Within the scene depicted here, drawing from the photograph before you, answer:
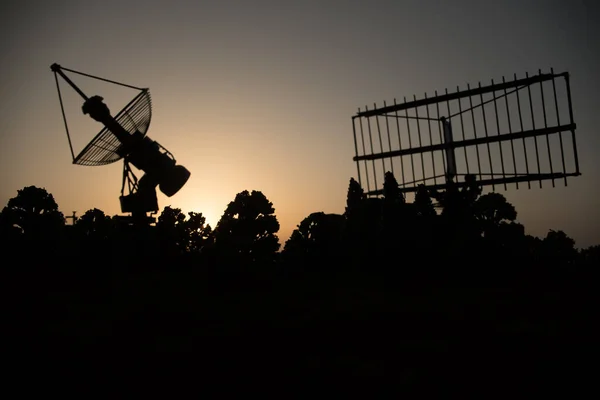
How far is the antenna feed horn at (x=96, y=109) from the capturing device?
1376 cm

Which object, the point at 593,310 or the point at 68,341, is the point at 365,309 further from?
the point at 68,341

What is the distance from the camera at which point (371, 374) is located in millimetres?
4980

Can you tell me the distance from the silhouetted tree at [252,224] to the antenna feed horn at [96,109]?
17.4 ft

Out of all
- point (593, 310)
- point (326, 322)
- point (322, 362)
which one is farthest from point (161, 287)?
point (593, 310)

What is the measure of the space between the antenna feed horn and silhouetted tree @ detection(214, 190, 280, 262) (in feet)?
17.4

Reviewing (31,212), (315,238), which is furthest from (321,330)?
(31,212)

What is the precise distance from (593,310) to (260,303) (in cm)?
576

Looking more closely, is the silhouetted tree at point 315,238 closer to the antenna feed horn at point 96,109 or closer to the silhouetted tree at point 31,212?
the antenna feed horn at point 96,109

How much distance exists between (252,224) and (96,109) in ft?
20.7

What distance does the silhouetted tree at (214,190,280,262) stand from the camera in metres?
17.2

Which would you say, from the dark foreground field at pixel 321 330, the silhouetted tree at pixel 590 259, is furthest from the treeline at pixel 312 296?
the silhouetted tree at pixel 590 259

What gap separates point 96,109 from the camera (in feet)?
45.1

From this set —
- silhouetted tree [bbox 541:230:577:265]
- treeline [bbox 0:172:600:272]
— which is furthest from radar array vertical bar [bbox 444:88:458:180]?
silhouetted tree [bbox 541:230:577:265]

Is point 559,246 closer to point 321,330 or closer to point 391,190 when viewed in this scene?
point 391,190
